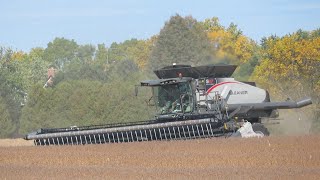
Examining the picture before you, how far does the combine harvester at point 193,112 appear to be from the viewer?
2184cm

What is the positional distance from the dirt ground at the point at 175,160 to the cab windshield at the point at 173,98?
3.63 m

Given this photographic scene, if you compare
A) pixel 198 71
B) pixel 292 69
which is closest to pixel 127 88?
pixel 292 69

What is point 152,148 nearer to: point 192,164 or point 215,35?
point 192,164

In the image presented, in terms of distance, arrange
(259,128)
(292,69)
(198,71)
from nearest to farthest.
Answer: (259,128) → (198,71) → (292,69)

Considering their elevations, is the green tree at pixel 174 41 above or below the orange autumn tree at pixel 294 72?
above

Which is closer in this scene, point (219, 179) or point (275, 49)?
point (219, 179)

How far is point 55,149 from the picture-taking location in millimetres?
19281

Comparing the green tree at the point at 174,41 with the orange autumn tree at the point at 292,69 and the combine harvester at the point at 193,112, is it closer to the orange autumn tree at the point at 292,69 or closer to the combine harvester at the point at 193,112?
the orange autumn tree at the point at 292,69

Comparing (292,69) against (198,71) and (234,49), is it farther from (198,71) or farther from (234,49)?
(198,71)

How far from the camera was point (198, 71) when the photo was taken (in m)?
23.8

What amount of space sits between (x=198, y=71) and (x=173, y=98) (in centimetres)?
117

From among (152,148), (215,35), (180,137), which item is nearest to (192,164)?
(152,148)

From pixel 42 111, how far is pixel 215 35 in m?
10.8

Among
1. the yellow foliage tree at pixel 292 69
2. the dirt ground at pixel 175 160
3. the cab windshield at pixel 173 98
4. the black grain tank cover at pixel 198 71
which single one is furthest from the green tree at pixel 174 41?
the dirt ground at pixel 175 160
